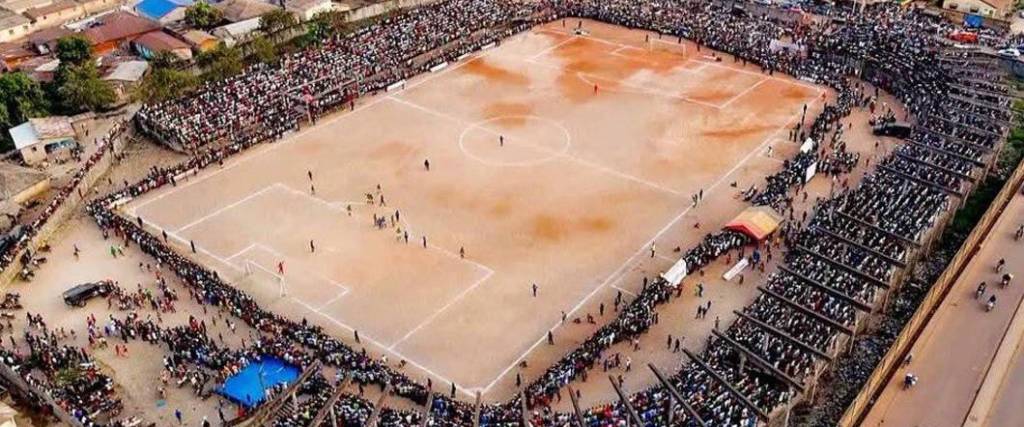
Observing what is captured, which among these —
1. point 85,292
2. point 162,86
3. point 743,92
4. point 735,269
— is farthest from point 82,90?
point 743,92

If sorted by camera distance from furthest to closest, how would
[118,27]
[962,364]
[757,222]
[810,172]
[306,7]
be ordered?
[306,7] < [118,27] < [810,172] < [757,222] < [962,364]

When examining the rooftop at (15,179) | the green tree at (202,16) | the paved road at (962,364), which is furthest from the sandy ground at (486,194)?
the green tree at (202,16)

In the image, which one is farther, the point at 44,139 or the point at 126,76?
the point at 126,76

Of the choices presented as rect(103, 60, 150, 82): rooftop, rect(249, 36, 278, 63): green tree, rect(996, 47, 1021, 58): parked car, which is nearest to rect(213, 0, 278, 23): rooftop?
rect(249, 36, 278, 63): green tree

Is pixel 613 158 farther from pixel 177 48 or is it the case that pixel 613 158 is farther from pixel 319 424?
pixel 177 48

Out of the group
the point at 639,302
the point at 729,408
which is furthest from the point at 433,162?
the point at 729,408

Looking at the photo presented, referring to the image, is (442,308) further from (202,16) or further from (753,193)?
(202,16)

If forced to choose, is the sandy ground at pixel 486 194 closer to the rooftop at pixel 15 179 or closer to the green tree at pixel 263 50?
the rooftop at pixel 15 179
